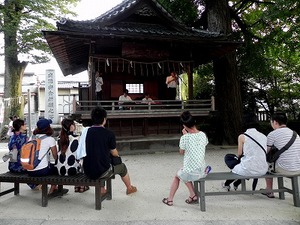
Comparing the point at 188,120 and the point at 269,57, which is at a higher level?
the point at 269,57

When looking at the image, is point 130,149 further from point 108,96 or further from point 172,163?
point 108,96

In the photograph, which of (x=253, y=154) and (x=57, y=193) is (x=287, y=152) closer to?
(x=253, y=154)

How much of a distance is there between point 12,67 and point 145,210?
1729cm

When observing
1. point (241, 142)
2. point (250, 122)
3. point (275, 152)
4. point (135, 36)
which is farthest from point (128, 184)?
point (135, 36)

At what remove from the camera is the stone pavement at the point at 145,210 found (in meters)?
3.55

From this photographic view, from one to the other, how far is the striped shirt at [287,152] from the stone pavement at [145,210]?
2.11 feet

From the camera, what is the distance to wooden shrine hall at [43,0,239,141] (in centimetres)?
917

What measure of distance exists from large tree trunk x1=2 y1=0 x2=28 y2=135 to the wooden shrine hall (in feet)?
21.8

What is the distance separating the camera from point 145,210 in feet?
13.0

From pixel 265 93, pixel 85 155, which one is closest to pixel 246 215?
pixel 85 155

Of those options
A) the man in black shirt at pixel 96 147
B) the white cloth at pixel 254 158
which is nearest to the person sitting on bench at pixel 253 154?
the white cloth at pixel 254 158

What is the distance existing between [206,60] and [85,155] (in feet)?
31.3

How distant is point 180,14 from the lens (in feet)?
43.7

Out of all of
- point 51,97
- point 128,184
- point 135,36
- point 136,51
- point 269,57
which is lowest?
point 128,184
